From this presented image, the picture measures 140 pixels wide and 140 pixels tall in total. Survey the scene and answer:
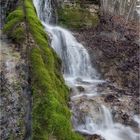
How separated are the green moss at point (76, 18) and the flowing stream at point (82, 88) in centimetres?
82

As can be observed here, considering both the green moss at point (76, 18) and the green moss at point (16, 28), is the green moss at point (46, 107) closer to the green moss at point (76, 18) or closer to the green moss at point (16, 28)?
the green moss at point (16, 28)

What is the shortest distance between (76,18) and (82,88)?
8.33 metres

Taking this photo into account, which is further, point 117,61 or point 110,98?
point 117,61

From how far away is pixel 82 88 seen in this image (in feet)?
44.9

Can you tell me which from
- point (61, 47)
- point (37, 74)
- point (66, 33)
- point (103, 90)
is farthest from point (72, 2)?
point (37, 74)

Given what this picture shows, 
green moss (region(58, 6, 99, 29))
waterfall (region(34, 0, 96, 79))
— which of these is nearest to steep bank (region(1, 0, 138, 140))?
waterfall (region(34, 0, 96, 79))

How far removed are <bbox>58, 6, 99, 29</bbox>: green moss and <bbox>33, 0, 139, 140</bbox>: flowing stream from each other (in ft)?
2.69

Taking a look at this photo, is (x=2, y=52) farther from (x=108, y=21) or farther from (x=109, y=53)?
(x=108, y=21)

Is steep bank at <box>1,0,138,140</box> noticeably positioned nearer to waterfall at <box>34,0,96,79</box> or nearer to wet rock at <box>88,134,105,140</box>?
wet rock at <box>88,134,105,140</box>

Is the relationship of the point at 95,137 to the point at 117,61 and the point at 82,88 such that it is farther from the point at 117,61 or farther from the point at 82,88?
the point at 117,61

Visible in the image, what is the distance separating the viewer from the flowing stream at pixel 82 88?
1134cm

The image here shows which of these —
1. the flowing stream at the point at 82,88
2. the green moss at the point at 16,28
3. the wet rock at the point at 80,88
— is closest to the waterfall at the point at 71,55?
the flowing stream at the point at 82,88

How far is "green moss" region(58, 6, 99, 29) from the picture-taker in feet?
68.3

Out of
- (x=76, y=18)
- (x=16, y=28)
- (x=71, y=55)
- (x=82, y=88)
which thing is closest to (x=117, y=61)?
(x=71, y=55)
